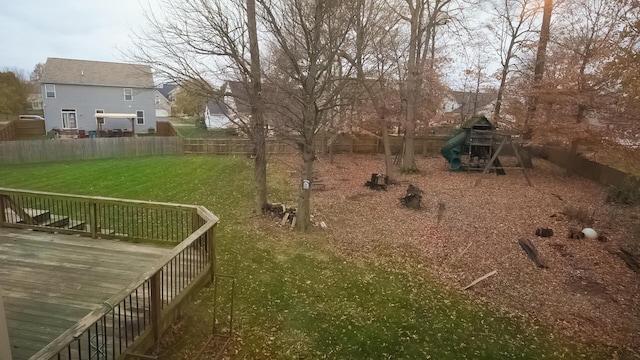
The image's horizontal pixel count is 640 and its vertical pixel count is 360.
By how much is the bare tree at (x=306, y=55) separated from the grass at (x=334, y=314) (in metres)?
2.13

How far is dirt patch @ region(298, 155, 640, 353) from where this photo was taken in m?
6.29

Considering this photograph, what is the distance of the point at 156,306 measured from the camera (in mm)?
4238

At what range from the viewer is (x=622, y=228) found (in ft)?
32.0

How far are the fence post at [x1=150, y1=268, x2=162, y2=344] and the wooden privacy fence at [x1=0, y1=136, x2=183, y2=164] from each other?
18854mm

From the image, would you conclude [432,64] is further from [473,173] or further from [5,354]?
[5,354]

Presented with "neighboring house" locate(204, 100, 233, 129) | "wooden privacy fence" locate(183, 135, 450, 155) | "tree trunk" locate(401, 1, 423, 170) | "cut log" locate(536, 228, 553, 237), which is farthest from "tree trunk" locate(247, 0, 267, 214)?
"neighboring house" locate(204, 100, 233, 129)

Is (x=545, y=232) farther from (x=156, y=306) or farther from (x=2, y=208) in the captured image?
(x=2, y=208)

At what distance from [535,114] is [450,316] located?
43.0 ft

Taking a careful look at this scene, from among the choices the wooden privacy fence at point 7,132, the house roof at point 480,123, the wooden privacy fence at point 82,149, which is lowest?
the wooden privacy fence at point 82,149

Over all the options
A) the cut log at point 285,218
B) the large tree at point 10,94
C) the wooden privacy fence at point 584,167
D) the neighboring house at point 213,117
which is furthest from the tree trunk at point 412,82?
the large tree at point 10,94

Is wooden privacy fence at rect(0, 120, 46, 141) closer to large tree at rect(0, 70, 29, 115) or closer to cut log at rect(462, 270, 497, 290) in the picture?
large tree at rect(0, 70, 29, 115)

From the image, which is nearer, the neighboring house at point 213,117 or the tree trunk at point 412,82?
the tree trunk at point 412,82

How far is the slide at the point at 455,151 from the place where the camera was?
17.6 metres

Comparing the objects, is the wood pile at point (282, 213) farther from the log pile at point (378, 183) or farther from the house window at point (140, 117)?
the house window at point (140, 117)
